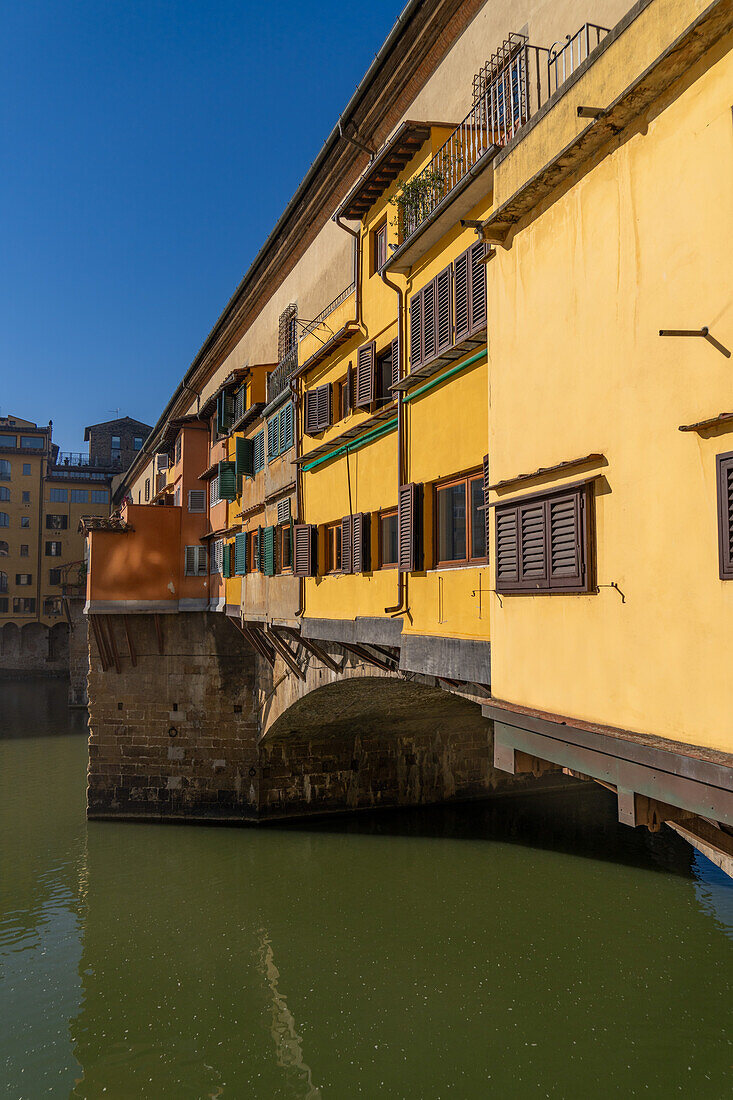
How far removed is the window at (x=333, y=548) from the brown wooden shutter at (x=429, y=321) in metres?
4.66

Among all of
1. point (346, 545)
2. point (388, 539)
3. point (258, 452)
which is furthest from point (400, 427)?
point (258, 452)

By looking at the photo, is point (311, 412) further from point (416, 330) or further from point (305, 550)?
point (416, 330)

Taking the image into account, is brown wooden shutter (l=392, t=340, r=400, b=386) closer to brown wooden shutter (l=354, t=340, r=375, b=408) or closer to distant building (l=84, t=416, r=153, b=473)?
brown wooden shutter (l=354, t=340, r=375, b=408)

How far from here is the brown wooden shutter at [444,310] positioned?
9.42 m

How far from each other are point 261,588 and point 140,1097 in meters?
10.5

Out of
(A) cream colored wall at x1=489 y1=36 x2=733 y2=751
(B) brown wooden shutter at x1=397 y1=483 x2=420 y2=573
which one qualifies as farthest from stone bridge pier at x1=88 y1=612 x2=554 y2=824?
(A) cream colored wall at x1=489 y1=36 x2=733 y2=751

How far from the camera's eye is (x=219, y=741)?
23.9 m

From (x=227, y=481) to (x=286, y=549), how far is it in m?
7.14

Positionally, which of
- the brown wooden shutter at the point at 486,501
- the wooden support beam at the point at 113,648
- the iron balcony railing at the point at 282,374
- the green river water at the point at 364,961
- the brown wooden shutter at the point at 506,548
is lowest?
the green river water at the point at 364,961

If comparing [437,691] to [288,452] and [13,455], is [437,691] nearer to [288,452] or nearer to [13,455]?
[288,452]

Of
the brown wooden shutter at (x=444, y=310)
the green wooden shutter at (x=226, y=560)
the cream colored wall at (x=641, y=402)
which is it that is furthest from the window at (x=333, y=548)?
the green wooden shutter at (x=226, y=560)

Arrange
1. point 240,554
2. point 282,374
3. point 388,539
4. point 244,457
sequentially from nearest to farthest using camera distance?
1. point 388,539
2. point 282,374
3. point 244,457
4. point 240,554

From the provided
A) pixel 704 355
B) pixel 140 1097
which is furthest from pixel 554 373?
pixel 140 1097

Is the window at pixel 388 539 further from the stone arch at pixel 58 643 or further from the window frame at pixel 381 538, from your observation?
the stone arch at pixel 58 643
